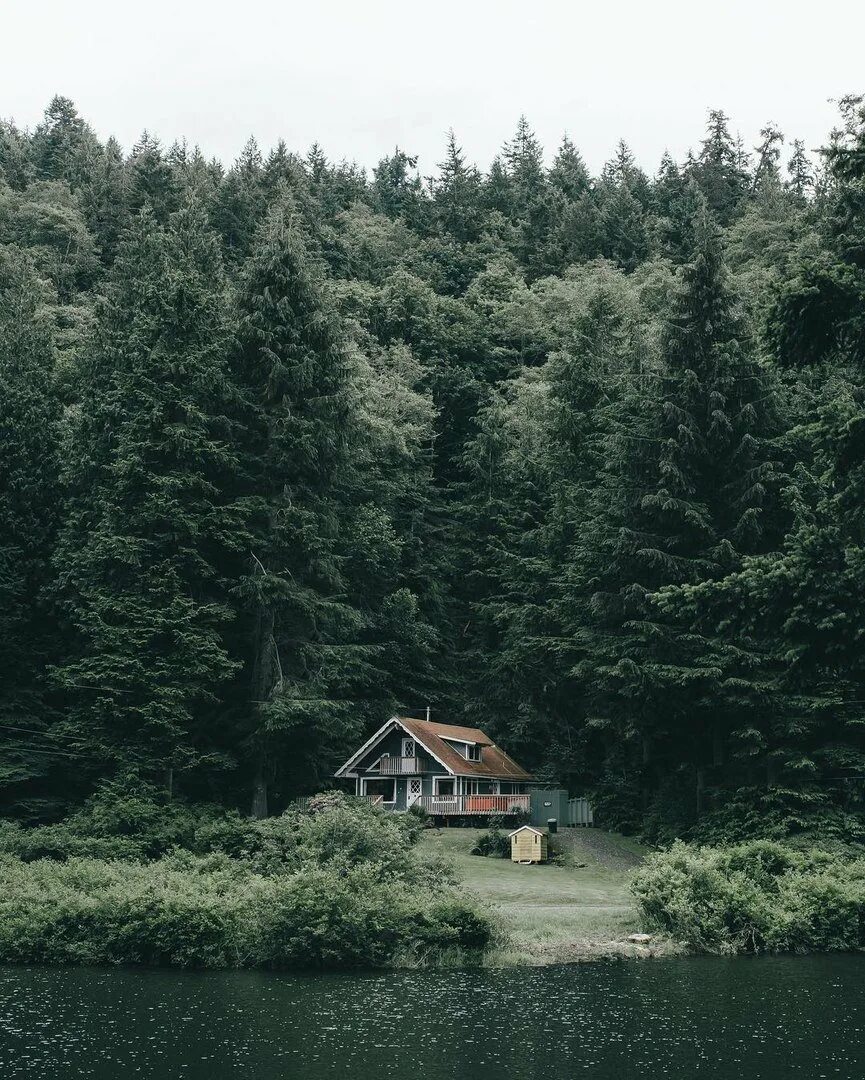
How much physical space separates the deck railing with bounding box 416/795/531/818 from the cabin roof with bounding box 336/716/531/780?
122 cm

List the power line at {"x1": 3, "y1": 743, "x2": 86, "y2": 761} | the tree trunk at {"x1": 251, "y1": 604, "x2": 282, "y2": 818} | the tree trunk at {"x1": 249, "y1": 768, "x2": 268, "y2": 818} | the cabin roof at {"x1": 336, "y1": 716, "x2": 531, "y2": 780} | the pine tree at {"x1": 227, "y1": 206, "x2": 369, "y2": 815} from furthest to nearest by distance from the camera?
the cabin roof at {"x1": 336, "y1": 716, "x2": 531, "y2": 780} → the pine tree at {"x1": 227, "y1": 206, "x2": 369, "y2": 815} → the tree trunk at {"x1": 251, "y1": 604, "x2": 282, "y2": 818} → the tree trunk at {"x1": 249, "y1": 768, "x2": 268, "y2": 818} → the power line at {"x1": 3, "y1": 743, "x2": 86, "y2": 761}

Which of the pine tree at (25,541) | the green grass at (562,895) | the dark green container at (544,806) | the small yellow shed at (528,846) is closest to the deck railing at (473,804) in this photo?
the dark green container at (544,806)

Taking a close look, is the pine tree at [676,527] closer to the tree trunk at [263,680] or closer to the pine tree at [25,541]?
the tree trunk at [263,680]

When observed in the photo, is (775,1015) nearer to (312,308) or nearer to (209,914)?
(209,914)

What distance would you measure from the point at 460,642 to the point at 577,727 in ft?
31.5

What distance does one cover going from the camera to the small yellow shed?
137 feet

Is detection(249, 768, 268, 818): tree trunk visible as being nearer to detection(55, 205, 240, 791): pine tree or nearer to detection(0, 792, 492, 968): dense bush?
detection(55, 205, 240, 791): pine tree

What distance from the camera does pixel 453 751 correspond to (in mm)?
52344

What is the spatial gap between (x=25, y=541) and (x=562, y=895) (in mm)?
26920

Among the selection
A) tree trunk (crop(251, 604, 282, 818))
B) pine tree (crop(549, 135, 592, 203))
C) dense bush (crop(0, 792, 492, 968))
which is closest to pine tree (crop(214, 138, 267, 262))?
pine tree (crop(549, 135, 592, 203))

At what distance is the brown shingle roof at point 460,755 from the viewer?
5034 cm

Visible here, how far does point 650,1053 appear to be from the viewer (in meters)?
19.7

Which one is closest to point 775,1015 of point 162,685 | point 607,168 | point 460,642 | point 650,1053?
point 650,1053

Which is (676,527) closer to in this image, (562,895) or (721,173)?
(562,895)
